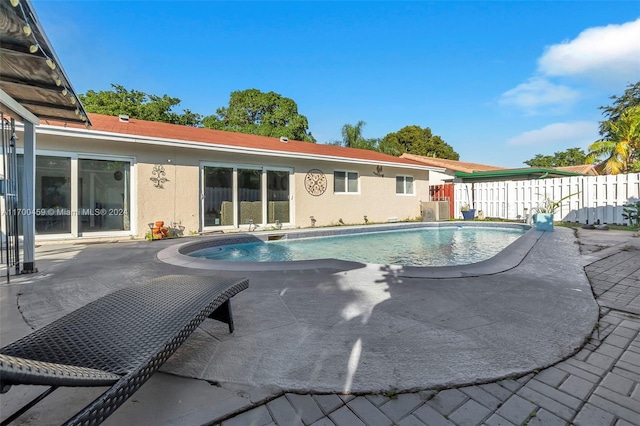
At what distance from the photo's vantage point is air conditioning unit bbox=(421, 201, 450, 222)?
14.8 meters

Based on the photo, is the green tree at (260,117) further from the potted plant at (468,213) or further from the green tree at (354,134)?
the potted plant at (468,213)

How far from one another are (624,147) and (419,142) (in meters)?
21.2

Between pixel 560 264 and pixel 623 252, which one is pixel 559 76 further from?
pixel 560 264

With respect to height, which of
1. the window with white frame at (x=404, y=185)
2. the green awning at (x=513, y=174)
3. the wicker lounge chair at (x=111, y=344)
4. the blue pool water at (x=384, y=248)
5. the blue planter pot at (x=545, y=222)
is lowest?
the blue pool water at (x=384, y=248)

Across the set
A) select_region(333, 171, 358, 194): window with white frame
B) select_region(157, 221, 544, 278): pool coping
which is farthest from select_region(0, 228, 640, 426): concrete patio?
select_region(333, 171, 358, 194): window with white frame

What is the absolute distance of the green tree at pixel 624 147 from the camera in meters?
14.8

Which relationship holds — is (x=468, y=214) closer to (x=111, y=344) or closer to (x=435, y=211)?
(x=435, y=211)

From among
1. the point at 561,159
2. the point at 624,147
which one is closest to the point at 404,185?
the point at 624,147

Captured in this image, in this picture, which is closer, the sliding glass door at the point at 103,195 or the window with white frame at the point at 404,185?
the sliding glass door at the point at 103,195

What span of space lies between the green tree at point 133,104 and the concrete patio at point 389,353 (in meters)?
23.4

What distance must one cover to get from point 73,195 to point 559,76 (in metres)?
19.4

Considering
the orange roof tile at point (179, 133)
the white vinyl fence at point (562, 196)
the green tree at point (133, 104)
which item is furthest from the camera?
the green tree at point (133, 104)

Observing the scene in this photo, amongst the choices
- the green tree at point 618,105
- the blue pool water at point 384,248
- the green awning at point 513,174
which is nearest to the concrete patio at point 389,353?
the blue pool water at point 384,248

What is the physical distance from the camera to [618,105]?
24.7 m
